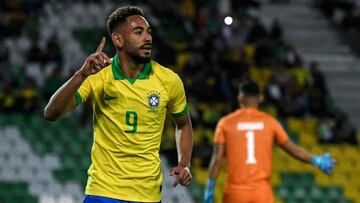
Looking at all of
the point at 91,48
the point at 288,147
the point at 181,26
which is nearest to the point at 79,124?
the point at 91,48

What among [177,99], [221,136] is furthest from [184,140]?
[221,136]

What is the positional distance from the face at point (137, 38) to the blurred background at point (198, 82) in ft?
26.0

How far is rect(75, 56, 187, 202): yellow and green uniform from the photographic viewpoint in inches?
216

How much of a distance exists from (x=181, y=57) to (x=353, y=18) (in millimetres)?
5995

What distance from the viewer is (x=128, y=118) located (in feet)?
18.1

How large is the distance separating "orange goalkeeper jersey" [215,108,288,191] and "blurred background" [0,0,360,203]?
5277 millimetres

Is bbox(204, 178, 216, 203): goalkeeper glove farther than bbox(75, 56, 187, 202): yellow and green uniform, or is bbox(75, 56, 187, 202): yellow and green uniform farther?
bbox(204, 178, 216, 203): goalkeeper glove

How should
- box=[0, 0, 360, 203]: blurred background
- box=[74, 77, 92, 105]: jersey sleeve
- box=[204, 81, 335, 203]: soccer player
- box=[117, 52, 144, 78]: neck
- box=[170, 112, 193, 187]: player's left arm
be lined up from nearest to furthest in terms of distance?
box=[74, 77, 92, 105]: jersey sleeve < box=[117, 52, 144, 78]: neck < box=[170, 112, 193, 187]: player's left arm < box=[204, 81, 335, 203]: soccer player < box=[0, 0, 360, 203]: blurred background

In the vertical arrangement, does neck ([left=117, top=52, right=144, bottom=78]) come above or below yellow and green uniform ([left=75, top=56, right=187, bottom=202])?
above

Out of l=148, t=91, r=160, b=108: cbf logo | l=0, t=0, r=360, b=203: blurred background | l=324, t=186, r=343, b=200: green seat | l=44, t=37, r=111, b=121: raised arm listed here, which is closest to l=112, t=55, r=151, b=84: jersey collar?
l=148, t=91, r=160, b=108: cbf logo

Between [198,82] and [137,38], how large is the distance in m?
10.6

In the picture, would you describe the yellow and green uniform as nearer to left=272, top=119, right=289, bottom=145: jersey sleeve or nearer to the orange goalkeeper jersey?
the orange goalkeeper jersey

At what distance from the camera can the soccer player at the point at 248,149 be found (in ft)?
26.3

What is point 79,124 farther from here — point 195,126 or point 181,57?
point 181,57
